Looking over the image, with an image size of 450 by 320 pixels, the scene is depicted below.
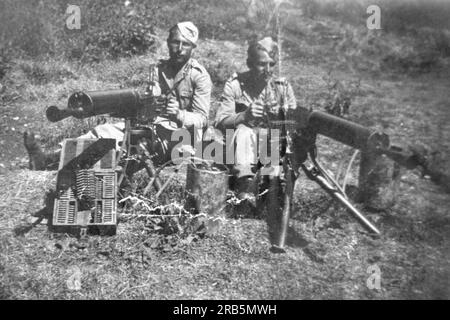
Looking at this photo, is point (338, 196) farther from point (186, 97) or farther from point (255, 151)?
point (186, 97)

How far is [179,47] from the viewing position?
5199 millimetres

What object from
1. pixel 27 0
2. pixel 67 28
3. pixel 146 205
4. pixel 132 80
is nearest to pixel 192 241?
pixel 146 205

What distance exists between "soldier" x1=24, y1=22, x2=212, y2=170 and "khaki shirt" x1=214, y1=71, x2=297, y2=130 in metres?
0.28

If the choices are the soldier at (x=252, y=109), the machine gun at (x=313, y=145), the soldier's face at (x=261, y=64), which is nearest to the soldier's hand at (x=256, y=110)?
the soldier at (x=252, y=109)

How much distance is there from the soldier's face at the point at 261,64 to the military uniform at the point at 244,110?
15 cm

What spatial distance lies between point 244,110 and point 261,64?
0.65 meters

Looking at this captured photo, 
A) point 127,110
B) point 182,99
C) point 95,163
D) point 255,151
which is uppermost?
point 182,99

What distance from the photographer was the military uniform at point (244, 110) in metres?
4.64

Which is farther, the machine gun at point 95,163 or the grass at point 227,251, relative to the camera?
the machine gun at point 95,163

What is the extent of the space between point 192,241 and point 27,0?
8242 mm

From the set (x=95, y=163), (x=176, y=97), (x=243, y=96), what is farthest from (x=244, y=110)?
(x=95, y=163)

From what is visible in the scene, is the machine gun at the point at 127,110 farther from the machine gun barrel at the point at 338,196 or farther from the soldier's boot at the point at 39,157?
the machine gun barrel at the point at 338,196

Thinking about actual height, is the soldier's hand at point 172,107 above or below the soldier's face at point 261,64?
below
